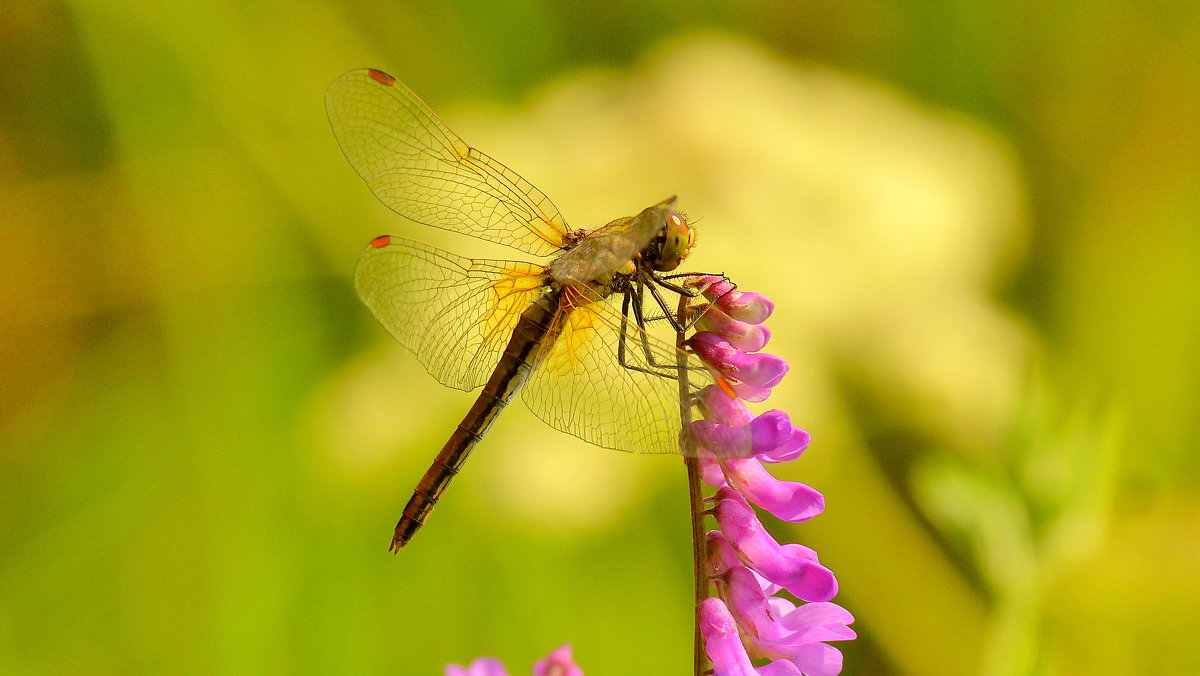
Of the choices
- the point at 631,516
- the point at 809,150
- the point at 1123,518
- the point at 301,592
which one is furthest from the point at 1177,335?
the point at 301,592

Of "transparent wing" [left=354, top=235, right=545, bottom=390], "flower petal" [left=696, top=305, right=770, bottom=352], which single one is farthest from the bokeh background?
"flower petal" [left=696, top=305, right=770, bottom=352]

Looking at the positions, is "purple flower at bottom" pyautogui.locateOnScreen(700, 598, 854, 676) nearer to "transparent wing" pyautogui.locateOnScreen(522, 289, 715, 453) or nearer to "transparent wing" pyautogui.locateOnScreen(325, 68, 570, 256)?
"transparent wing" pyautogui.locateOnScreen(522, 289, 715, 453)

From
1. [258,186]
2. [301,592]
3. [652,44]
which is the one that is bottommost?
[301,592]

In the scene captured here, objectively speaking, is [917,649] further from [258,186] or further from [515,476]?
[258,186]

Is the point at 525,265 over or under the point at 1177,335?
under

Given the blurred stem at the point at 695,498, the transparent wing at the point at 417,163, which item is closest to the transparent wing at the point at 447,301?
the transparent wing at the point at 417,163

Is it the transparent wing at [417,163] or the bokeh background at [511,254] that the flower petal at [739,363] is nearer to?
the transparent wing at [417,163]
